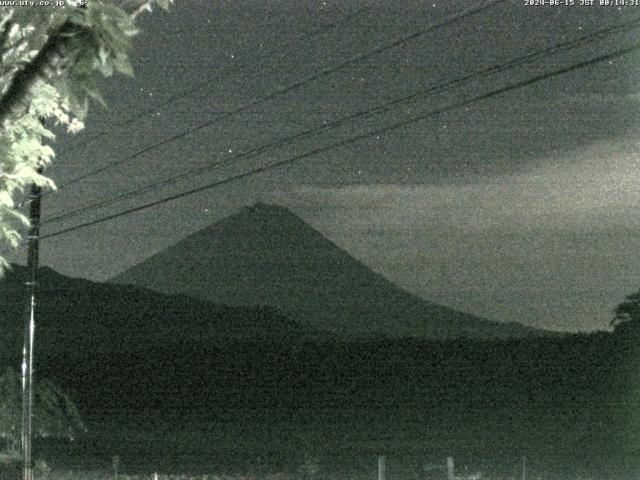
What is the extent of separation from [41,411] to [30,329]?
6102 mm

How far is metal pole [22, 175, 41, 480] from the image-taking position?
2303cm

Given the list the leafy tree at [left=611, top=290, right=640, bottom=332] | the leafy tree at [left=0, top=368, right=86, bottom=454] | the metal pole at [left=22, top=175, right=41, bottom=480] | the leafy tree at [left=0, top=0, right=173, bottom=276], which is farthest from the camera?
the leafy tree at [left=611, top=290, right=640, bottom=332]

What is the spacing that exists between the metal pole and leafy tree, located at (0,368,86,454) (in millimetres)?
5274

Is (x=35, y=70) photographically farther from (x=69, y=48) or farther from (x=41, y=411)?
(x=41, y=411)

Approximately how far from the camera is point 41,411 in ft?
95.7

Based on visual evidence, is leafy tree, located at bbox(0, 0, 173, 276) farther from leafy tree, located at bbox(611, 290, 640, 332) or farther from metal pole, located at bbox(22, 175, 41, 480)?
leafy tree, located at bbox(611, 290, 640, 332)

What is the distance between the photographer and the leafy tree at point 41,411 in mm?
29047

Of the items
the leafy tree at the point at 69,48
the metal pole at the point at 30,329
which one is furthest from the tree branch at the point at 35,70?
the metal pole at the point at 30,329

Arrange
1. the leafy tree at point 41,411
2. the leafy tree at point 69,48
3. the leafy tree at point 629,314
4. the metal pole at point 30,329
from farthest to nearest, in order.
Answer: the leafy tree at point 629,314
the leafy tree at point 41,411
the metal pole at point 30,329
the leafy tree at point 69,48

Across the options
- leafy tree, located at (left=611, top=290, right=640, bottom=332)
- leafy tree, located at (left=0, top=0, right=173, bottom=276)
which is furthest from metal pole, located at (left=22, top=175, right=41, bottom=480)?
leafy tree, located at (left=611, top=290, right=640, bottom=332)

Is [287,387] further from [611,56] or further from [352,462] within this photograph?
[611,56]

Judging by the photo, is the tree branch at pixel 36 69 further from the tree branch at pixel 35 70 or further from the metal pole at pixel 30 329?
the metal pole at pixel 30 329

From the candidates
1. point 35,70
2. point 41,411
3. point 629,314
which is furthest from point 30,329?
point 629,314

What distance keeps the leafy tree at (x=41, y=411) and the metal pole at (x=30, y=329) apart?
5274mm
